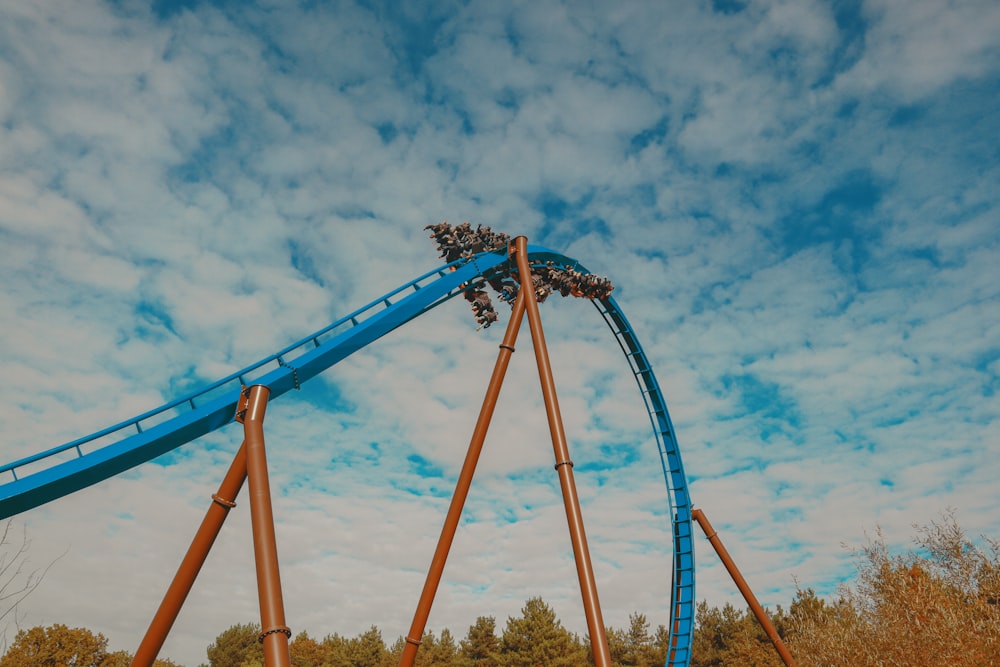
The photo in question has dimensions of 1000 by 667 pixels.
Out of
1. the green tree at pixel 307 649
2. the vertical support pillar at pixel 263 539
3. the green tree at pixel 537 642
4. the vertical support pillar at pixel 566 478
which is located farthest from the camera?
the green tree at pixel 307 649

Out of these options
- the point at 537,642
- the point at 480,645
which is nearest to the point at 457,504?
the point at 537,642

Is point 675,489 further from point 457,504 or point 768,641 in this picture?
point 768,641

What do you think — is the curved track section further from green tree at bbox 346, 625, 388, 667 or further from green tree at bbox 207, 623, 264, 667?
green tree at bbox 207, 623, 264, 667

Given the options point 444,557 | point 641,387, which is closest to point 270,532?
point 444,557

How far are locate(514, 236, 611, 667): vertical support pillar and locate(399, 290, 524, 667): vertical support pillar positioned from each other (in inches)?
23.6

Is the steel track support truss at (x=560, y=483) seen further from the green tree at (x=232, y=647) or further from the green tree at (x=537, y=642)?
the green tree at (x=232, y=647)

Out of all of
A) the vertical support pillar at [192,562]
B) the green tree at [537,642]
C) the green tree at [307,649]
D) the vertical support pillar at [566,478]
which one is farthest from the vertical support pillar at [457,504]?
the green tree at [307,649]

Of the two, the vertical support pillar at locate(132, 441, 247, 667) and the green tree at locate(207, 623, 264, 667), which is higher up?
the vertical support pillar at locate(132, 441, 247, 667)

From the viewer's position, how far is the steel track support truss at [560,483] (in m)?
7.19

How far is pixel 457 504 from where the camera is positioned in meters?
8.73

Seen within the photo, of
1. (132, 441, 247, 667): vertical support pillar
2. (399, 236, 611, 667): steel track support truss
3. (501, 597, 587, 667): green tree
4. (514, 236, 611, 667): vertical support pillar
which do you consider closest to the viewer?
(132, 441, 247, 667): vertical support pillar

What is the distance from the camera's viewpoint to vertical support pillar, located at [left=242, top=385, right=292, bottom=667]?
5052mm

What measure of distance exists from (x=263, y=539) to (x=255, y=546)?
8 cm

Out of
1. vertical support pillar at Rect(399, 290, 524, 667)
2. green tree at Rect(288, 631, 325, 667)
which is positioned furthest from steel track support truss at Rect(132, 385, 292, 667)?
green tree at Rect(288, 631, 325, 667)
